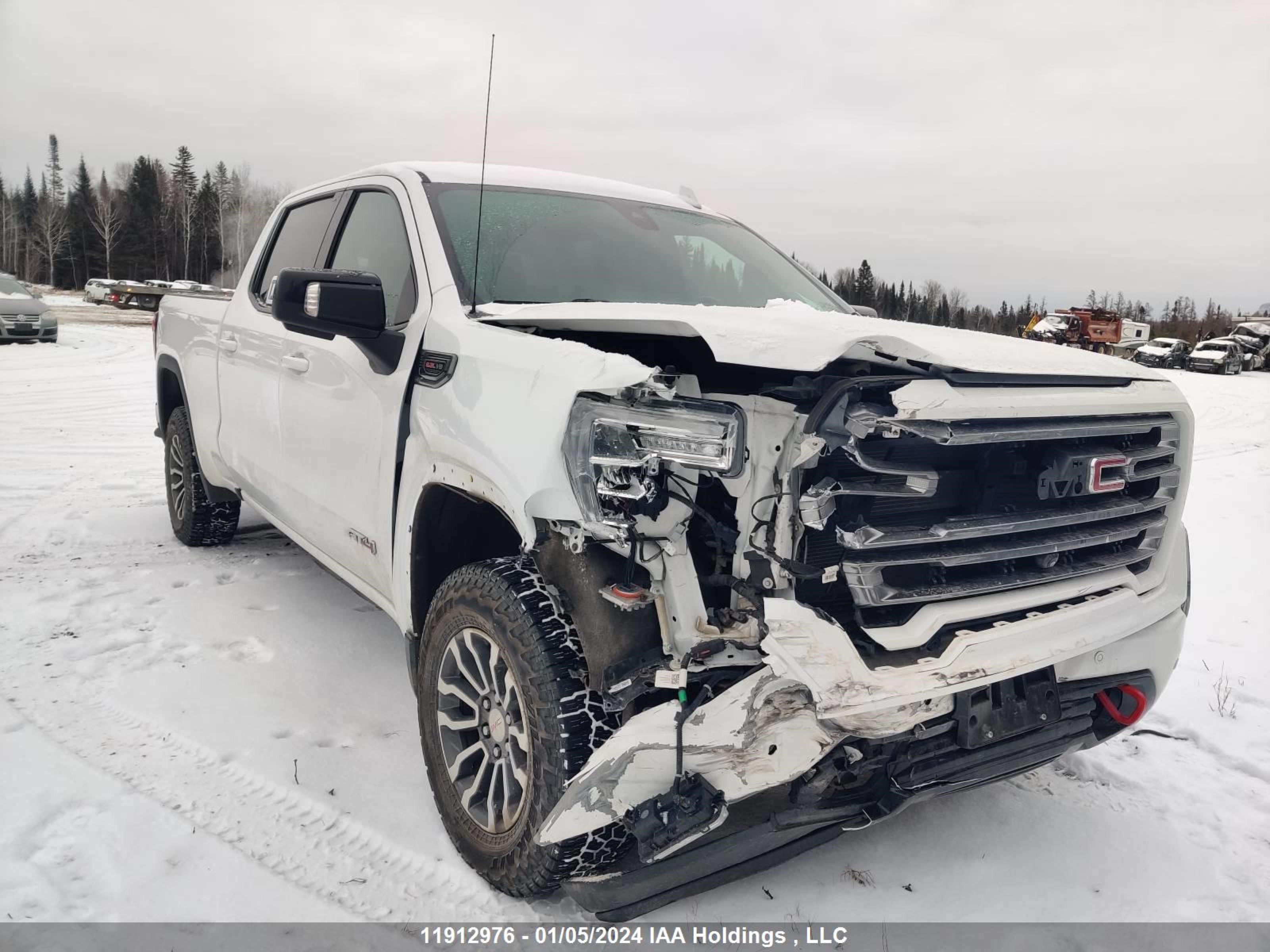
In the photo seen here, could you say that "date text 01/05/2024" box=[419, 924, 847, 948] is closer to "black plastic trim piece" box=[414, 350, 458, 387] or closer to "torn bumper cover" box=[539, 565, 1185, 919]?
"torn bumper cover" box=[539, 565, 1185, 919]

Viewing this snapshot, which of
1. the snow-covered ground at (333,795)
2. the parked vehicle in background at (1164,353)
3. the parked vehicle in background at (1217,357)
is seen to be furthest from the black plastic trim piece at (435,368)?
the parked vehicle in background at (1217,357)

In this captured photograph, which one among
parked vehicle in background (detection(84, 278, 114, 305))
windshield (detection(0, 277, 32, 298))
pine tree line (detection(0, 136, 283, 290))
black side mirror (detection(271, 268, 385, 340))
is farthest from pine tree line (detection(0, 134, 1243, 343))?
black side mirror (detection(271, 268, 385, 340))

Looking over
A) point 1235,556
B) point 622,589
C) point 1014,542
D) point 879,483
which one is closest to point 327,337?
point 622,589

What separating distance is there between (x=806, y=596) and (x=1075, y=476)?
0.81 meters

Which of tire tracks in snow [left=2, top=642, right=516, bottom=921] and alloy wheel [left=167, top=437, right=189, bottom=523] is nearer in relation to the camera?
tire tracks in snow [left=2, top=642, right=516, bottom=921]

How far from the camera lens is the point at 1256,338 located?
2967 centimetres

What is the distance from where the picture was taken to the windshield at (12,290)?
18281 millimetres

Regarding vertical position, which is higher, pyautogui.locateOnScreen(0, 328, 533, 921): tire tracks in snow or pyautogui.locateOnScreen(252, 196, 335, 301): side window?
pyautogui.locateOnScreen(252, 196, 335, 301): side window

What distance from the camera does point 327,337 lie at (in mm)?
2715

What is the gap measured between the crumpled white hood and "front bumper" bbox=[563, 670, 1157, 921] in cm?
87

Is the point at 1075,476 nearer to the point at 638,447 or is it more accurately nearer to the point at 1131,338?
the point at 638,447

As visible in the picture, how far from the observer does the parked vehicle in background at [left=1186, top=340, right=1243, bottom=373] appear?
88.9 ft

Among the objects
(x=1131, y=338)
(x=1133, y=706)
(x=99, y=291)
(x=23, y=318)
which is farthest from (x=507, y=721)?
(x=99, y=291)

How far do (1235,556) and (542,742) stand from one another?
18.2ft
